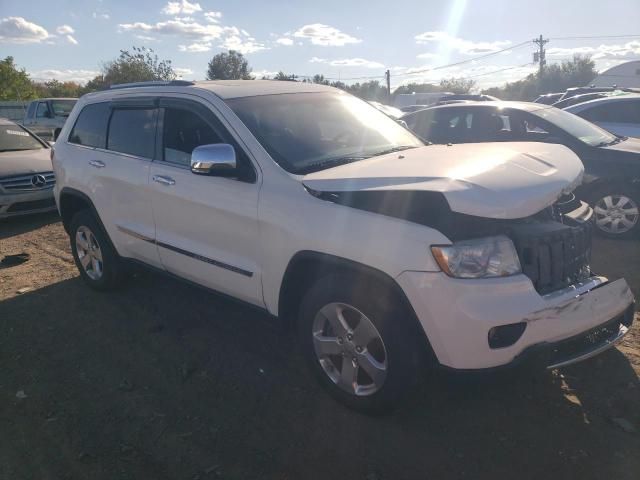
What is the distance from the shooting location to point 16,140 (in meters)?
9.16

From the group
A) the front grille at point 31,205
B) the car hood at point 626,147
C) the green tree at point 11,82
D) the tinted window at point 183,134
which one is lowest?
the front grille at point 31,205

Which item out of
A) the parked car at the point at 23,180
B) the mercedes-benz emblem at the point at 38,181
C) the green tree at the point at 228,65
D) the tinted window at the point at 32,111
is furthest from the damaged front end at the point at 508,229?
the green tree at the point at 228,65

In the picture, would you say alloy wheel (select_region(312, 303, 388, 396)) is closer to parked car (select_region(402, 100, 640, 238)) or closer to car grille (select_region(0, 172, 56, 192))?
parked car (select_region(402, 100, 640, 238))

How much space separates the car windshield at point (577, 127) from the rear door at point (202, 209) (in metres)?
4.50

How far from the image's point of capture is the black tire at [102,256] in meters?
4.87

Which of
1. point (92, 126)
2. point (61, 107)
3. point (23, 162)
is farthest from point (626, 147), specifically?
point (61, 107)

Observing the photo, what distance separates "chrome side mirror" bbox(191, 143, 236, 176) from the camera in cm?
327

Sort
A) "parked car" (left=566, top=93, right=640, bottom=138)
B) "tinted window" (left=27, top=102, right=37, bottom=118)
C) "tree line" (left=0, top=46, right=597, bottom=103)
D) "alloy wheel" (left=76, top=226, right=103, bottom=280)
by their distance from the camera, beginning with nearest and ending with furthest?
"alloy wheel" (left=76, top=226, right=103, bottom=280) → "parked car" (left=566, top=93, right=640, bottom=138) → "tinted window" (left=27, top=102, right=37, bottom=118) → "tree line" (left=0, top=46, right=597, bottom=103)

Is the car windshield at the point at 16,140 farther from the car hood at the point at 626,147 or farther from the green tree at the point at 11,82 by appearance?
the green tree at the point at 11,82

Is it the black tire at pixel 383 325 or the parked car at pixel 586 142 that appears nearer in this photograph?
the black tire at pixel 383 325

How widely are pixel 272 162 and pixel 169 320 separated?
1933 millimetres

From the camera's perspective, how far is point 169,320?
14.8ft

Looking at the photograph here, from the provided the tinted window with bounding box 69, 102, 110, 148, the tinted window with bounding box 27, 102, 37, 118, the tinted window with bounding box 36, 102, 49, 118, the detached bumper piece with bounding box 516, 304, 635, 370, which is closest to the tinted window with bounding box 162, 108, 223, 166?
the tinted window with bounding box 69, 102, 110, 148

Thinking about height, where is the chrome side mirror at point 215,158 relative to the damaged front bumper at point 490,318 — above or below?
above
